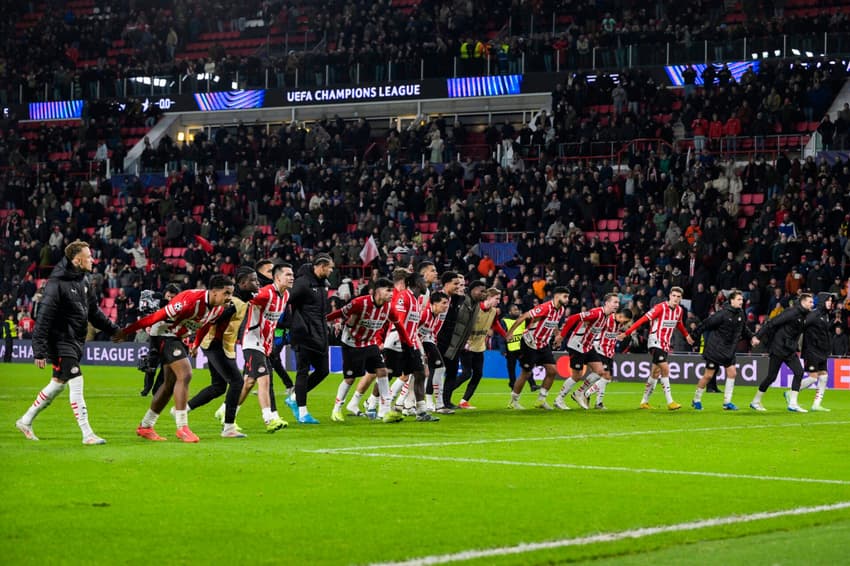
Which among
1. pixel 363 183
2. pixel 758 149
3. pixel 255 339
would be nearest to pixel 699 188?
pixel 758 149

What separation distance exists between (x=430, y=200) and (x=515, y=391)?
21.0m

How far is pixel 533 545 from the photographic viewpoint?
8.84 metres

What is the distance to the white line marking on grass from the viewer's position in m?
8.36

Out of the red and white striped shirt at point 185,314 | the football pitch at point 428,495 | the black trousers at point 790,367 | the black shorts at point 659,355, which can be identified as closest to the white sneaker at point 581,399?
the black shorts at point 659,355

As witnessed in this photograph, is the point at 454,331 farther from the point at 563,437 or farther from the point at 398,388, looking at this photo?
the point at 563,437

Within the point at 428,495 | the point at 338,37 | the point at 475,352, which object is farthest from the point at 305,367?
the point at 338,37

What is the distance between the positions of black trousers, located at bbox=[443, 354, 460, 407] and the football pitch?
4.46 m

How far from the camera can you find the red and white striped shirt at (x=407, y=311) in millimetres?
19500

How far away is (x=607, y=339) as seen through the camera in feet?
81.1

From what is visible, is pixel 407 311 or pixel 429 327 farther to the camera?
pixel 429 327

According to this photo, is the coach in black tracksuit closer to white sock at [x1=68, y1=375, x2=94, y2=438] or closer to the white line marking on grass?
white sock at [x1=68, y1=375, x2=94, y2=438]

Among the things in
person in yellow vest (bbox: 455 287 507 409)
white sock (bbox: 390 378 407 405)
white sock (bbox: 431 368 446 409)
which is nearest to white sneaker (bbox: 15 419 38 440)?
white sock (bbox: 390 378 407 405)

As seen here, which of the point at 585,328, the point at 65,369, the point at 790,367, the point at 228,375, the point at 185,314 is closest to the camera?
the point at 65,369

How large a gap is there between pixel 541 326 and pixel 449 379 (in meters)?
1.97
